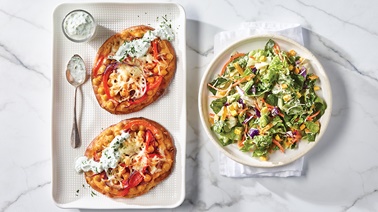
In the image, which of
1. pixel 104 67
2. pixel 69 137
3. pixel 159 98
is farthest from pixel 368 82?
pixel 69 137

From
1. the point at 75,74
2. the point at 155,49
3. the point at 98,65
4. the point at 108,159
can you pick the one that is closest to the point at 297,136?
the point at 155,49

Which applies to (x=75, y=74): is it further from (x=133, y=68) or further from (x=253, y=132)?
(x=253, y=132)

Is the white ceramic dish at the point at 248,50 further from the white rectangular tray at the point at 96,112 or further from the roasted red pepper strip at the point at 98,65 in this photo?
the roasted red pepper strip at the point at 98,65

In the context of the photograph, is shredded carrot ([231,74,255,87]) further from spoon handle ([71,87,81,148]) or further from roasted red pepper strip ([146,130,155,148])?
spoon handle ([71,87,81,148])

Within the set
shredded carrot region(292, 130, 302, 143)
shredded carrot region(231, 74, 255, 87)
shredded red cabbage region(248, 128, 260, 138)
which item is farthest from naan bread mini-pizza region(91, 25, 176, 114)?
shredded carrot region(292, 130, 302, 143)

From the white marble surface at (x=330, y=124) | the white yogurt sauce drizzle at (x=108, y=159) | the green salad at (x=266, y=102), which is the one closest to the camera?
the green salad at (x=266, y=102)

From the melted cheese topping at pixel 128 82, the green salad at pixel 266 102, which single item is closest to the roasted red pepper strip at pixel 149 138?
the melted cheese topping at pixel 128 82
